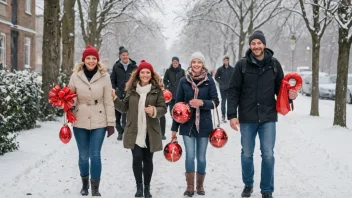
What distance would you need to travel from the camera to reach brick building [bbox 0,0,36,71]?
78.0ft

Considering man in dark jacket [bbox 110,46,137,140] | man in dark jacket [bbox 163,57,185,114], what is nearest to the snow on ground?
man in dark jacket [bbox 110,46,137,140]

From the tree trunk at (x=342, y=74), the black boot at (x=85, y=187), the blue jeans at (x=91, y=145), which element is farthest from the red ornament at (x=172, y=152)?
the tree trunk at (x=342, y=74)

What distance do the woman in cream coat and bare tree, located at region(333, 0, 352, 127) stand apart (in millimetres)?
7744

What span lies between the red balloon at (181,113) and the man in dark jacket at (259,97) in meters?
0.54

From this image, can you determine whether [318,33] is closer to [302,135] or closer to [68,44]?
[302,135]

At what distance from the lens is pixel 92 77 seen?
549 centimetres

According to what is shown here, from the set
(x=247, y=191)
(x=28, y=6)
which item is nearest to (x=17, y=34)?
(x=28, y=6)

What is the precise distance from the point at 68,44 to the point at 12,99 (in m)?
7.80

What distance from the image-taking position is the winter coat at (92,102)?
5406mm

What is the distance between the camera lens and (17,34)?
2631cm

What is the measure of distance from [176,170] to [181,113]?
82.6 inches

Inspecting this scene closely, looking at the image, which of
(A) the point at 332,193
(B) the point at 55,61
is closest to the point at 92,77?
(A) the point at 332,193

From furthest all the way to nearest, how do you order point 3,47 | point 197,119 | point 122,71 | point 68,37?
point 3,47 < point 68,37 < point 122,71 < point 197,119

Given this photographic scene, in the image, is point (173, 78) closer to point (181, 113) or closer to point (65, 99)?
point (181, 113)
